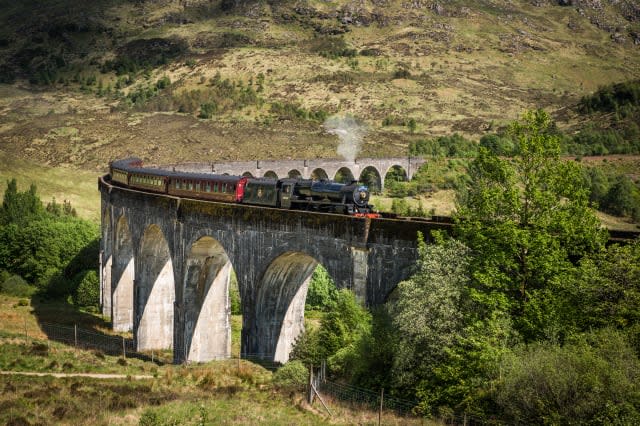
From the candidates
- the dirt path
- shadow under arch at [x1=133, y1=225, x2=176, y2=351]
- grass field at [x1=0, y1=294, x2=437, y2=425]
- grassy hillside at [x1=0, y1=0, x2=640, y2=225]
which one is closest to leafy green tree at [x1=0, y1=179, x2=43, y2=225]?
grassy hillside at [x1=0, y1=0, x2=640, y2=225]

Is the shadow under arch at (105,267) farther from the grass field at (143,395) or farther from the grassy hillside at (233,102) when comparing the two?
the grassy hillside at (233,102)

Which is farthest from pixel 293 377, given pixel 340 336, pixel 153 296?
pixel 153 296

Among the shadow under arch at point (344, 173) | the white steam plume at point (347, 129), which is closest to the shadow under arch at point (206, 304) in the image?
the shadow under arch at point (344, 173)

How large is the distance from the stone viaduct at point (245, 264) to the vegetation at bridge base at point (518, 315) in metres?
2.07

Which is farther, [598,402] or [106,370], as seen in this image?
[106,370]

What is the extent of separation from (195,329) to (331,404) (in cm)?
1548

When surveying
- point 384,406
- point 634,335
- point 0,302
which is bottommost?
point 0,302

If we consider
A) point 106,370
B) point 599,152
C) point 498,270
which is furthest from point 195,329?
point 599,152

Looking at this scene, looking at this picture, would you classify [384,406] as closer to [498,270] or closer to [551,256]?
[498,270]

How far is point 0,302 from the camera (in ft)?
179

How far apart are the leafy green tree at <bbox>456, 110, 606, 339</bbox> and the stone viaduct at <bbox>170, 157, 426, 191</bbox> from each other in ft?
175

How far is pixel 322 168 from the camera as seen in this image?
3932 inches

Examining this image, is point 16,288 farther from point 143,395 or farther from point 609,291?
point 609,291

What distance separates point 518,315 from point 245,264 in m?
13.9
